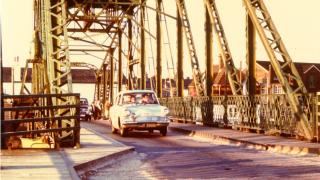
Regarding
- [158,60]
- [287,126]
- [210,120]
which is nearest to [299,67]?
[158,60]

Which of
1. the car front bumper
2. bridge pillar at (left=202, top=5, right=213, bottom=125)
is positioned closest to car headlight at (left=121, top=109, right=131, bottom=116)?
the car front bumper

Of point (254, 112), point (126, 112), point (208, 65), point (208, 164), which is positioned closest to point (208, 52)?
point (208, 65)

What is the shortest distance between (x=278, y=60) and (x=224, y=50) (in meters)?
5.05

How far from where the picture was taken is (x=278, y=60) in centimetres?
1711

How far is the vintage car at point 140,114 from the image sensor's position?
18.9 metres

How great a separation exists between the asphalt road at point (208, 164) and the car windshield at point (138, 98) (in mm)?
4980

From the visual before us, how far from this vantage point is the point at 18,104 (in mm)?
15250

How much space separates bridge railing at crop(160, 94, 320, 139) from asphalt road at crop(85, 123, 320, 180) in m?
2.29

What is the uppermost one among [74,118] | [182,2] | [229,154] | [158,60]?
[182,2]

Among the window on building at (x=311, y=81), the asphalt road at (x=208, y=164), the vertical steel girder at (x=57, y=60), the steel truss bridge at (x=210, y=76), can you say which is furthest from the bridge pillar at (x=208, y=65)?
the window on building at (x=311, y=81)

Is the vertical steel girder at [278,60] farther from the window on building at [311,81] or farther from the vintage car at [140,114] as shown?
the window on building at [311,81]

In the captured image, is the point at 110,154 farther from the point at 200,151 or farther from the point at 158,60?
the point at 158,60

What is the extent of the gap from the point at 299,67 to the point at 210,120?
68.6 metres

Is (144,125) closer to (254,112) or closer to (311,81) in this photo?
(254,112)
